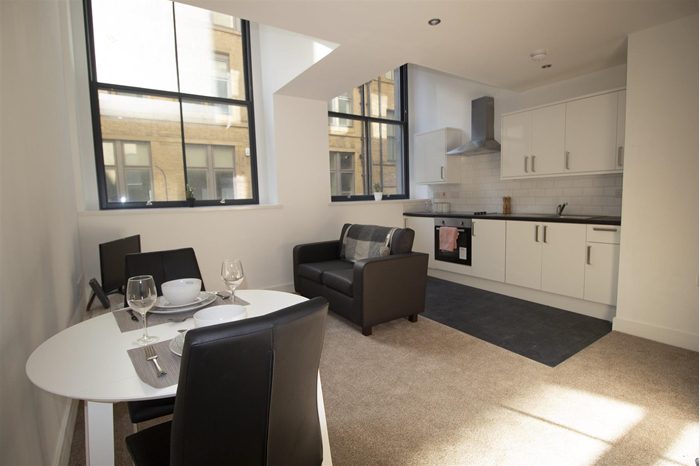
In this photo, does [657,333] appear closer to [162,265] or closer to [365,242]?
[365,242]

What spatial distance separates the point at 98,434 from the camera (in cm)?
109

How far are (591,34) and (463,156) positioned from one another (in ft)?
7.89

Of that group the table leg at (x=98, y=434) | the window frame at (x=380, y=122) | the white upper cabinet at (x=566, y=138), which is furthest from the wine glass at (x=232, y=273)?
the window frame at (x=380, y=122)

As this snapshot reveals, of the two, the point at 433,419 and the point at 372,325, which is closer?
the point at 433,419

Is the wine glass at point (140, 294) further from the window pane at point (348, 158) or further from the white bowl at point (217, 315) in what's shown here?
the window pane at point (348, 158)

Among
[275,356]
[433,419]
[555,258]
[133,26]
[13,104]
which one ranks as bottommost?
[433,419]

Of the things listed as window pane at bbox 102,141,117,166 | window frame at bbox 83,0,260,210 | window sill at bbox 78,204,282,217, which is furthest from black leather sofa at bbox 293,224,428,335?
window pane at bbox 102,141,117,166

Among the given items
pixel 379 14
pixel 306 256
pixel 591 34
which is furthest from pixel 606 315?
pixel 379 14

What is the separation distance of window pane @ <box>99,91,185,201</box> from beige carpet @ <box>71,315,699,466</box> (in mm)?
2495

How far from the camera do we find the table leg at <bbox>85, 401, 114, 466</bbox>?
1076 mm

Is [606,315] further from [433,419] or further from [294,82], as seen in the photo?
[294,82]

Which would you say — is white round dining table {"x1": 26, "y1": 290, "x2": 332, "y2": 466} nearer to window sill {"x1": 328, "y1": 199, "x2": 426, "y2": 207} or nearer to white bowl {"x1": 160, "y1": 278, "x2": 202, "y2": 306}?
white bowl {"x1": 160, "y1": 278, "x2": 202, "y2": 306}

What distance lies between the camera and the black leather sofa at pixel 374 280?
2.99 metres

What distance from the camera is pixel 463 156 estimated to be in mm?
5156
